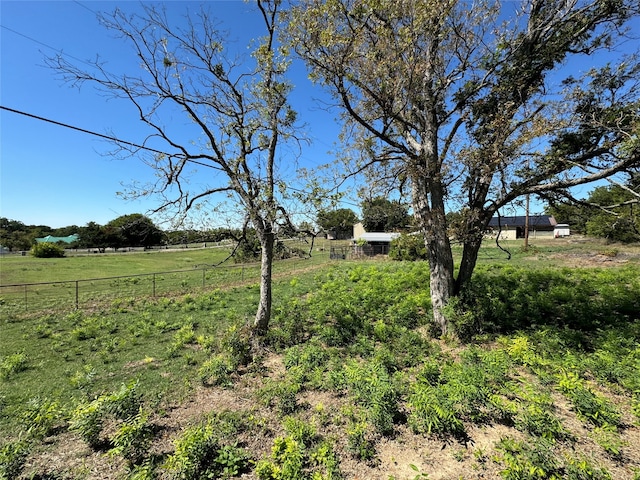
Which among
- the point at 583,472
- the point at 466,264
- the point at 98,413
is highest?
the point at 466,264

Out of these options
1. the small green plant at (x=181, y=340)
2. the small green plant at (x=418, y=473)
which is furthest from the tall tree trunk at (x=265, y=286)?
the small green plant at (x=418, y=473)

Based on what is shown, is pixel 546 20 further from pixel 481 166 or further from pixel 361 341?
pixel 361 341

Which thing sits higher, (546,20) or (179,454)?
(546,20)

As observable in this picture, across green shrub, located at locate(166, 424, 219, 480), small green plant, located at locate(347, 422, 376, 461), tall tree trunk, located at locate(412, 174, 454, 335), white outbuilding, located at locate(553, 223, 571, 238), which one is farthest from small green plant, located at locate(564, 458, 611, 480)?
white outbuilding, located at locate(553, 223, 571, 238)

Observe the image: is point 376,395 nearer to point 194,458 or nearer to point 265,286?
point 194,458

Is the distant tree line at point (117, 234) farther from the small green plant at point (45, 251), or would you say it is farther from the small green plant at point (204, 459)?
the small green plant at point (45, 251)

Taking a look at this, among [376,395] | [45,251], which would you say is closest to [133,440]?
[376,395]

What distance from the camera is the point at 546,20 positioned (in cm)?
683

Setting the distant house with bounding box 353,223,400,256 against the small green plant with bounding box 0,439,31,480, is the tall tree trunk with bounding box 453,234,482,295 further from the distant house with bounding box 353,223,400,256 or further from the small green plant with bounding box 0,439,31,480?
the distant house with bounding box 353,223,400,256

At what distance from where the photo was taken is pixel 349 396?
192 inches

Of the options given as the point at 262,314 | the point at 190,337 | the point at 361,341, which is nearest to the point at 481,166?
the point at 361,341

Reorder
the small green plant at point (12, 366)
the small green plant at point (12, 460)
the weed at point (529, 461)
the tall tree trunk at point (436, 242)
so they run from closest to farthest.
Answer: the weed at point (529, 461) < the small green plant at point (12, 460) < the small green plant at point (12, 366) < the tall tree trunk at point (436, 242)

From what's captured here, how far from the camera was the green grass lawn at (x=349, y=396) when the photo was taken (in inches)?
133

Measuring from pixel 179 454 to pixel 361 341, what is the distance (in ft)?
15.2
